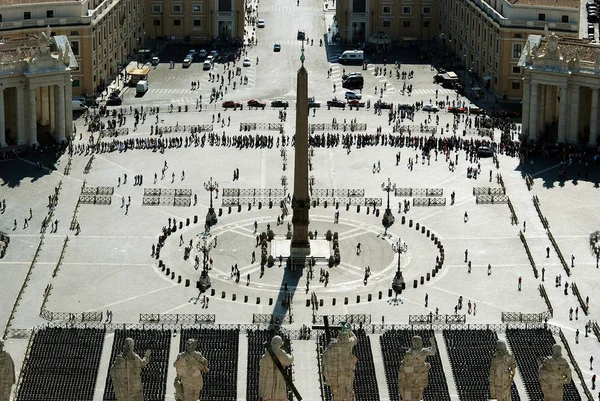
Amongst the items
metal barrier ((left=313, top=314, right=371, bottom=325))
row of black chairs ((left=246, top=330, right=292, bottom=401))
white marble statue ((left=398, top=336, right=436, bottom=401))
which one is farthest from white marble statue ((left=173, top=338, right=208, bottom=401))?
metal barrier ((left=313, top=314, right=371, bottom=325))

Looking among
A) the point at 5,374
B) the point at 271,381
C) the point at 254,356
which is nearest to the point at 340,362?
the point at 271,381

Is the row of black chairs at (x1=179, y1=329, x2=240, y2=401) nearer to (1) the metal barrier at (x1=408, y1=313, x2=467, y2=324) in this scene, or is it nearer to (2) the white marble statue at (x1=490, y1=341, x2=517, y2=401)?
(1) the metal barrier at (x1=408, y1=313, x2=467, y2=324)

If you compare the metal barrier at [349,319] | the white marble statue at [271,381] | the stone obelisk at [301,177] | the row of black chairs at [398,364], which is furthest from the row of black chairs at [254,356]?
the white marble statue at [271,381]

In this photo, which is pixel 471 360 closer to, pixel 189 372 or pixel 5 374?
pixel 189 372

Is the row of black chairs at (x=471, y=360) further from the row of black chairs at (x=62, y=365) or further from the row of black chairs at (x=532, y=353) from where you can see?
the row of black chairs at (x=62, y=365)

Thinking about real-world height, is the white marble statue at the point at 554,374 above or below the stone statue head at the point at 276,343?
below

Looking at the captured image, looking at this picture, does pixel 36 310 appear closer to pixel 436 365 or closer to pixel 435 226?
pixel 436 365

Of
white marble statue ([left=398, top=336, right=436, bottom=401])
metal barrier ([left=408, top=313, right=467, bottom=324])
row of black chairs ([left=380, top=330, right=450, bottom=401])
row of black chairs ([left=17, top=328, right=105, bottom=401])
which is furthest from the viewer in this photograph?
metal barrier ([left=408, top=313, right=467, bottom=324])
